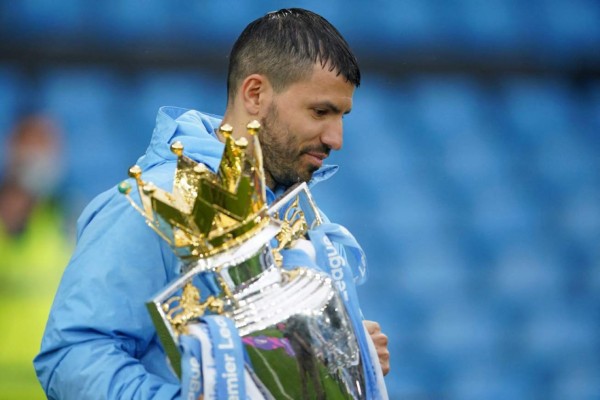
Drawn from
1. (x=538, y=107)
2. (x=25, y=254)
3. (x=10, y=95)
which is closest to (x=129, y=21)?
(x=10, y=95)

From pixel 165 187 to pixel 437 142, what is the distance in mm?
2357

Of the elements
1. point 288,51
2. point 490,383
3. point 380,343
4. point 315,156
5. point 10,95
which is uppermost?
point 10,95

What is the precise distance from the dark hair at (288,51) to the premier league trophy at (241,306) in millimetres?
288

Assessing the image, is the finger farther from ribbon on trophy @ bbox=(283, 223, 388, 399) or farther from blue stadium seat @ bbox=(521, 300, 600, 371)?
blue stadium seat @ bbox=(521, 300, 600, 371)

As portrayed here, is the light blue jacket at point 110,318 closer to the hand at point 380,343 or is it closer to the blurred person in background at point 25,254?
the hand at point 380,343

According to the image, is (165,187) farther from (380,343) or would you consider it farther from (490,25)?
(490,25)

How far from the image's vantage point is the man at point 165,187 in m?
1.36

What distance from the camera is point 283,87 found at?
163 cm

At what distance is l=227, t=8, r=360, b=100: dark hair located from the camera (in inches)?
63.9

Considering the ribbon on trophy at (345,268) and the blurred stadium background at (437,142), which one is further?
the blurred stadium background at (437,142)

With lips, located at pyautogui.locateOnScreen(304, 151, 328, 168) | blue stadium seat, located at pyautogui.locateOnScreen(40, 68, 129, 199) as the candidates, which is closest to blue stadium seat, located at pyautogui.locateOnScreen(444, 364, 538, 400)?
blue stadium seat, located at pyautogui.locateOnScreen(40, 68, 129, 199)

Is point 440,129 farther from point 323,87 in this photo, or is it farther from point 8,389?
point 323,87

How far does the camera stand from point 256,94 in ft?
5.43

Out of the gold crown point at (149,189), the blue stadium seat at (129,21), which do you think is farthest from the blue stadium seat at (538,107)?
the gold crown point at (149,189)
